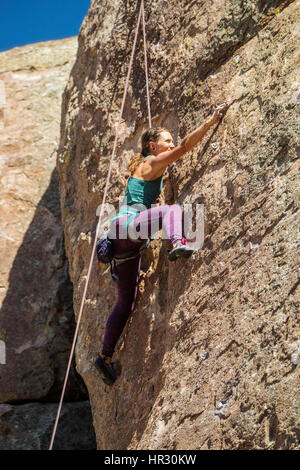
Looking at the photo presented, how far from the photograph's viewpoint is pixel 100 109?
26.4ft

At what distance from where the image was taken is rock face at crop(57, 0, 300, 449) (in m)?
4.46

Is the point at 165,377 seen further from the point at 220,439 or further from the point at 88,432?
the point at 88,432

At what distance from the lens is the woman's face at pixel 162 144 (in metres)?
A: 6.12

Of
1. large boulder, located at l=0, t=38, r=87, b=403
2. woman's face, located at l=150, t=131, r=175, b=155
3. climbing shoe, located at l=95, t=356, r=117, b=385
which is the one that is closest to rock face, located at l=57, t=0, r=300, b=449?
climbing shoe, located at l=95, t=356, r=117, b=385

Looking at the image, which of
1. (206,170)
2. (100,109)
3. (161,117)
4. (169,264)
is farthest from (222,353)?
(100,109)

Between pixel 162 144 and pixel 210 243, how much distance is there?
1193 mm

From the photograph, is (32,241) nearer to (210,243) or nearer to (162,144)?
(162,144)

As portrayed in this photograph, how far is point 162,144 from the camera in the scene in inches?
241

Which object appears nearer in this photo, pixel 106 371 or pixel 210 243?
pixel 210 243

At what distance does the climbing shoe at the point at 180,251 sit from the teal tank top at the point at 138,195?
0.66 meters

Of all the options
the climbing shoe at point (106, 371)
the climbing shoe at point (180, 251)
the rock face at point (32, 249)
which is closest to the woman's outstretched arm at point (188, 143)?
the climbing shoe at point (180, 251)

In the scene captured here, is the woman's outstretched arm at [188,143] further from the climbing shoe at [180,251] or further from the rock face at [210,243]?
the climbing shoe at [180,251]

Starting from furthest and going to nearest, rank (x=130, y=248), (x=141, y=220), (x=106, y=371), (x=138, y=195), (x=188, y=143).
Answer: (x=106, y=371) < (x=130, y=248) < (x=138, y=195) < (x=141, y=220) < (x=188, y=143)

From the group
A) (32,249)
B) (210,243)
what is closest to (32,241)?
(32,249)
